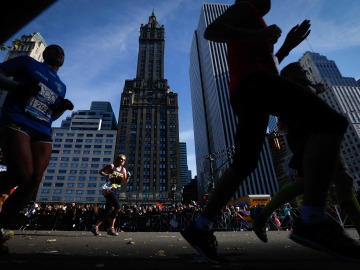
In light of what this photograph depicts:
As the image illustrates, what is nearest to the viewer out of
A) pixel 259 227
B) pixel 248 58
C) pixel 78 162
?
pixel 248 58

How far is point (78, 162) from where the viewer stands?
360 feet

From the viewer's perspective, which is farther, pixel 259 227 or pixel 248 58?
pixel 259 227

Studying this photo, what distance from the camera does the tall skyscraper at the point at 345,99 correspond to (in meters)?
97.2

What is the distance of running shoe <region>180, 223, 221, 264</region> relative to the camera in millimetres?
1646

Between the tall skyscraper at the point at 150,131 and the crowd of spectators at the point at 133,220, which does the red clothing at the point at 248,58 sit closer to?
the crowd of spectators at the point at 133,220

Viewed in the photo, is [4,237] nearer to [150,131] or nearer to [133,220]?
[133,220]

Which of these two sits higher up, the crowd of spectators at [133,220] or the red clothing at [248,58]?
the red clothing at [248,58]

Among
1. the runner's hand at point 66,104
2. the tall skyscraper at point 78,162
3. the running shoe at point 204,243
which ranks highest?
the tall skyscraper at point 78,162

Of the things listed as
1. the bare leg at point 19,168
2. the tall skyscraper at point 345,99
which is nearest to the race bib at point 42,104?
the bare leg at point 19,168

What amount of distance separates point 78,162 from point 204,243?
120 metres

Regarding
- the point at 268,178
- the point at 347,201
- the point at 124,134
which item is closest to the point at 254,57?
the point at 347,201

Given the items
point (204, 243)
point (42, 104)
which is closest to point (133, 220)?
point (42, 104)

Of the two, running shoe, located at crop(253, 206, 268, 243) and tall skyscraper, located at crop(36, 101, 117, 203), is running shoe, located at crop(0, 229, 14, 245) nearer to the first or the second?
running shoe, located at crop(253, 206, 268, 243)

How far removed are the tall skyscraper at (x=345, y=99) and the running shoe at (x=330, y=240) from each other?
92883 millimetres
